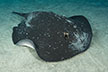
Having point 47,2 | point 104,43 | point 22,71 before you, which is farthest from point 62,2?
point 22,71

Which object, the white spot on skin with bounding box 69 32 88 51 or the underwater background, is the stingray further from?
the underwater background

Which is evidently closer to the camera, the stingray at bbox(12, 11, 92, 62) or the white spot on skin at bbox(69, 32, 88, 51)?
the stingray at bbox(12, 11, 92, 62)

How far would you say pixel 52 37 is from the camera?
4023mm

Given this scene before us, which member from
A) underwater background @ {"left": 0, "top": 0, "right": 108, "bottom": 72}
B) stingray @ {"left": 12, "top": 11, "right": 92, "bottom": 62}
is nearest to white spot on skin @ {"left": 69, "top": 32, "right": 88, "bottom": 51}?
stingray @ {"left": 12, "top": 11, "right": 92, "bottom": 62}

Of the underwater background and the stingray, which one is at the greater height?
the stingray

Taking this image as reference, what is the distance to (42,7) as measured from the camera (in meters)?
8.63

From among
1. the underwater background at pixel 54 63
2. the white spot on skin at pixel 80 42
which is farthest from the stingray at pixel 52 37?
the underwater background at pixel 54 63

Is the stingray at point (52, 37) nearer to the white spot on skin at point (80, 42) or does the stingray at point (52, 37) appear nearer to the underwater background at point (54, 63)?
the white spot on skin at point (80, 42)

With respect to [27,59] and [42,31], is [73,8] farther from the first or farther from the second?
[27,59]

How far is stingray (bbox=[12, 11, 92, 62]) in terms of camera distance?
A: 3.66 meters

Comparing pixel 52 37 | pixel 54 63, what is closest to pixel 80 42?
pixel 52 37

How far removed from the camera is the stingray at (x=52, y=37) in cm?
366

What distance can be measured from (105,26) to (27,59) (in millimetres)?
3712

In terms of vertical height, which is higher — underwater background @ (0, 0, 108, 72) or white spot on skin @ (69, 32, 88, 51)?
white spot on skin @ (69, 32, 88, 51)
